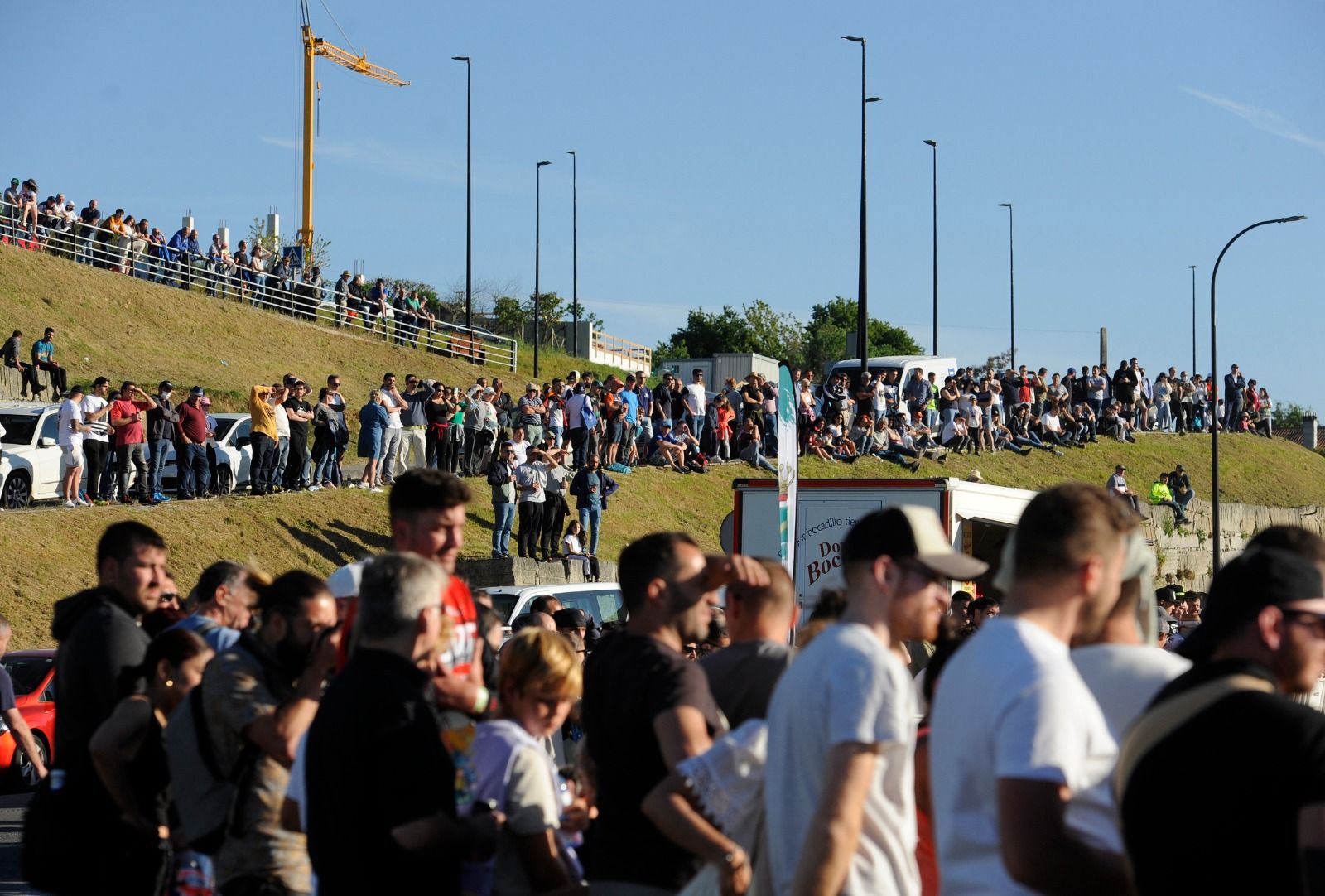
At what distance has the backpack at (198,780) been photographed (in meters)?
4.80

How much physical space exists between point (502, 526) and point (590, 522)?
1778mm

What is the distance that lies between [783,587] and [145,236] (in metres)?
37.2

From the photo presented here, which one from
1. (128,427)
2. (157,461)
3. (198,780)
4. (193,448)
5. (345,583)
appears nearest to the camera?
(198,780)

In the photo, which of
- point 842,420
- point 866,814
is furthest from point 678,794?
point 842,420

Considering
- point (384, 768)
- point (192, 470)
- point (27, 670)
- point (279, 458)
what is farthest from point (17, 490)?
point (384, 768)

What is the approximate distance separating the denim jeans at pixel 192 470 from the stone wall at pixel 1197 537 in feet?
70.8

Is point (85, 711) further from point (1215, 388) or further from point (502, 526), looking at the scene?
point (1215, 388)

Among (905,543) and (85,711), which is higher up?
(905,543)

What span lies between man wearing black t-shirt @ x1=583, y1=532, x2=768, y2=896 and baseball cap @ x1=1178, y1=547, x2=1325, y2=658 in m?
1.41

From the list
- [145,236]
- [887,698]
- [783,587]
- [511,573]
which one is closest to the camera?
[887,698]

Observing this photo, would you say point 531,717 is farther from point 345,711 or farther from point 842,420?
point 842,420

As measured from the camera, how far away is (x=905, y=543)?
3865 mm

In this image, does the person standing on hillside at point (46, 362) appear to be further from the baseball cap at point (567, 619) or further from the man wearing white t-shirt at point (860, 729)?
the man wearing white t-shirt at point (860, 729)

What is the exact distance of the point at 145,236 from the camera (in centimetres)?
3903
